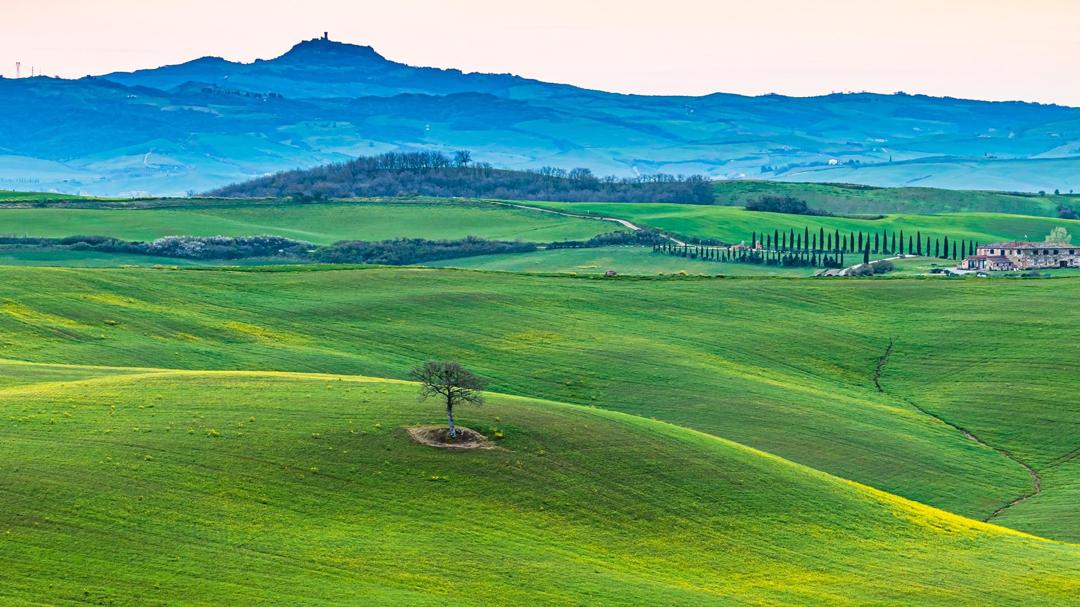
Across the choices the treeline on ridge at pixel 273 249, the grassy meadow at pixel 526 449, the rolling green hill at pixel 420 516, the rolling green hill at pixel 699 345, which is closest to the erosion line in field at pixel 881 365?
the grassy meadow at pixel 526 449

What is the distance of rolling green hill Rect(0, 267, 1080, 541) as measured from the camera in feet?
282

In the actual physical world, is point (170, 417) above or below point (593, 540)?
above

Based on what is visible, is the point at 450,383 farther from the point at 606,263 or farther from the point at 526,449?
the point at 606,263

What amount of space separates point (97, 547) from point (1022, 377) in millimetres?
74813

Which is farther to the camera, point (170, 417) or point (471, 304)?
point (471, 304)

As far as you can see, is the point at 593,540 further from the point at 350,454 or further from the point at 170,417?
the point at 170,417

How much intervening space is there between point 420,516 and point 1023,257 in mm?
133666

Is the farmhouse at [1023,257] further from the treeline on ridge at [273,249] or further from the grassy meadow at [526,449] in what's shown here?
the treeline on ridge at [273,249]

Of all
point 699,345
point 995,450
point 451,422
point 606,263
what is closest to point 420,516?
point 451,422

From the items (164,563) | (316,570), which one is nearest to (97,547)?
(164,563)

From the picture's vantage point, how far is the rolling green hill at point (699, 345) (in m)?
85.8

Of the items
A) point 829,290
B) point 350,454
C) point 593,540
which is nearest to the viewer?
point 593,540

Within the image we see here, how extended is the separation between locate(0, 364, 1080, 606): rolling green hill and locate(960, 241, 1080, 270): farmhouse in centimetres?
10290

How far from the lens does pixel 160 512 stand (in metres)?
52.1
